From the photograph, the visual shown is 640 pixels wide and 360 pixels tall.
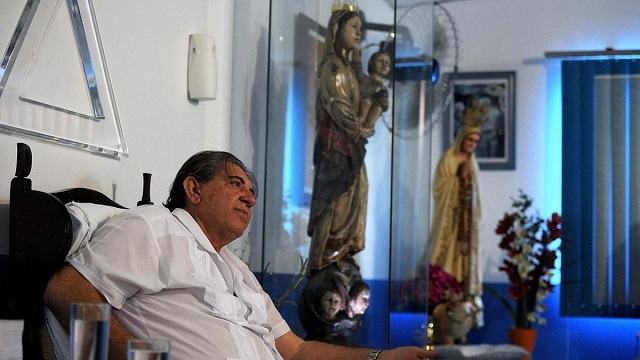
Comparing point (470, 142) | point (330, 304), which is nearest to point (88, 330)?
point (330, 304)

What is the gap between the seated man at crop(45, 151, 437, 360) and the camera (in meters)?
2.22

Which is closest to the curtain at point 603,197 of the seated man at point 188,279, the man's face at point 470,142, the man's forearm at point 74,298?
the man's face at point 470,142

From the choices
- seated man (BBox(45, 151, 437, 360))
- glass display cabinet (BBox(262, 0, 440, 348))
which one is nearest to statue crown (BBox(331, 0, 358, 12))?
glass display cabinet (BBox(262, 0, 440, 348))

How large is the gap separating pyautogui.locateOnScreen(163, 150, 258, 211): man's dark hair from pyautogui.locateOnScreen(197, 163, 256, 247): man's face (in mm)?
18

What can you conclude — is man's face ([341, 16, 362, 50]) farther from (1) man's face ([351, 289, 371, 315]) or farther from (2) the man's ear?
(2) the man's ear

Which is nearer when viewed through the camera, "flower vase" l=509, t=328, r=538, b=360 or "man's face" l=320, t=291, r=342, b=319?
"man's face" l=320, t=291, r=342, b=319

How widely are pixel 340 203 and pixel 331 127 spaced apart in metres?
0.32

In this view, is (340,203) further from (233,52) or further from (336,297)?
(233,52)

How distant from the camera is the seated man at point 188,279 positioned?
2225 mm

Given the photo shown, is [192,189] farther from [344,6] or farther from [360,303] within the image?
[344,6]

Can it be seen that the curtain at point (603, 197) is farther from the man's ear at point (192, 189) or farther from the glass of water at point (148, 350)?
the glass of water at point (148, 350)

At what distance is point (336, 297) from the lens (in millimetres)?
3945

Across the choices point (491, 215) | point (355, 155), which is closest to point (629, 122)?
point (491, 215)

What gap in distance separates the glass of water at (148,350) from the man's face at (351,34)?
3042 mm
